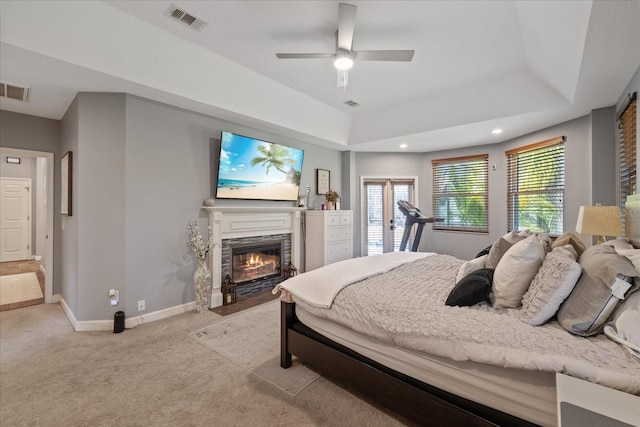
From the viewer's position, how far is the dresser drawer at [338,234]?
194 inches

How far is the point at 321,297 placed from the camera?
6.68ft

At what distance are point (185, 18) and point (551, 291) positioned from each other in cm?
341

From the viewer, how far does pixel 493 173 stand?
5102 mm

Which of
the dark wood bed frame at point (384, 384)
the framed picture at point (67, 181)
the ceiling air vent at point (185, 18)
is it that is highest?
the ceiling air vent at point (185, 18)

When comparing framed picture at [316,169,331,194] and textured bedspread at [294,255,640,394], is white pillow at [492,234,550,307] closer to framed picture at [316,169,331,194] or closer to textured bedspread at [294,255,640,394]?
textured bedspread at [294,255,640,394]

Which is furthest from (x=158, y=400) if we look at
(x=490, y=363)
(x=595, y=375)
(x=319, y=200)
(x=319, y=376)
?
(x=319, y=200)

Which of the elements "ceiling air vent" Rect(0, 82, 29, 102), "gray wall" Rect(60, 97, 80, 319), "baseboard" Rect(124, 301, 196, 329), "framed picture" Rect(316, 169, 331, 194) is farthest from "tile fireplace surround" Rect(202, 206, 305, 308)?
"ceiling air vent" Rect(0, 82, 29, 102)

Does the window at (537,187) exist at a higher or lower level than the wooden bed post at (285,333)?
higher

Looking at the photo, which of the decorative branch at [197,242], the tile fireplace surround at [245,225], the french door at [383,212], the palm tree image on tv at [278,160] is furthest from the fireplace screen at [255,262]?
the french door at [383,212]

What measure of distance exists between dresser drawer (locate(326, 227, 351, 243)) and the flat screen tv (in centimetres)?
89

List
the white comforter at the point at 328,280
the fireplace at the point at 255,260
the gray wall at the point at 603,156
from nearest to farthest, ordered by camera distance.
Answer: the white comforter at the point at 328,280, the gray wall at the point at 603,156, the fireplace at the point at 255,260

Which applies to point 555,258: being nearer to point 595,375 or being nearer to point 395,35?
A: point 595,375

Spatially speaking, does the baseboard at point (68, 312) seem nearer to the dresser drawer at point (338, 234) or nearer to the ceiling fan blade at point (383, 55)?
the dresser drawer at point (338, 234)

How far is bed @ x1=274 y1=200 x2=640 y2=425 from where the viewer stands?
1211mm
